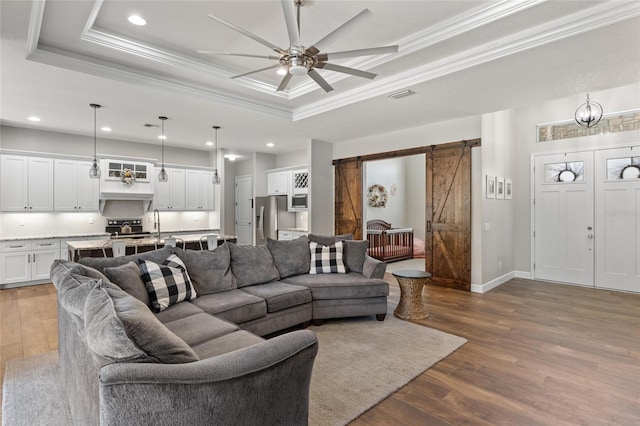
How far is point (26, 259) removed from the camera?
18.6 feet

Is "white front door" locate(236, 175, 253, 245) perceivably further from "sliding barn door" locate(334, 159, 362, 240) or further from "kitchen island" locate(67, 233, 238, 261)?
"kitchen island" locate(67, 233, 238, 261)

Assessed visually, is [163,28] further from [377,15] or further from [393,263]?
[393,263]

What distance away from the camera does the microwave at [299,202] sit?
7.46 metres

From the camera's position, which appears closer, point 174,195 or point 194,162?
point 174,195

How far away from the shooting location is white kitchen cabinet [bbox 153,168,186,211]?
7.43 m

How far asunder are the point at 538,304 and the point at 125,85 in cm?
601

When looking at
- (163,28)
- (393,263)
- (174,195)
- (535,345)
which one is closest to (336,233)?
(393,263)

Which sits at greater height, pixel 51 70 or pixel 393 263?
pixel 51 70

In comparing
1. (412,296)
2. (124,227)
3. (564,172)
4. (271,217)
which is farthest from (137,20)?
(564,172)

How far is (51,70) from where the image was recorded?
351 cm

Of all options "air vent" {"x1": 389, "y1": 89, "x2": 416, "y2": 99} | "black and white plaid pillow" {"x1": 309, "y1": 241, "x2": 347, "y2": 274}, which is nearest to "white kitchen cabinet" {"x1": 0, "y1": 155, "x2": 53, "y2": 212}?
"black and white plaid pillow" {"x1": 309, "y1": 241, "x2": 347, "y2": 274}

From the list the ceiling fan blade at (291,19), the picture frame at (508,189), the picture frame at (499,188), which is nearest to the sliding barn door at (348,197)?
the picture frame at (499,188)

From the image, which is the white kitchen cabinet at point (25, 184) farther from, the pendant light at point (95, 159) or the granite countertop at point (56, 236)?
the pendant light at point (95, 159)

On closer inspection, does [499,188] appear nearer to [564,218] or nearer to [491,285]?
[564,218]
